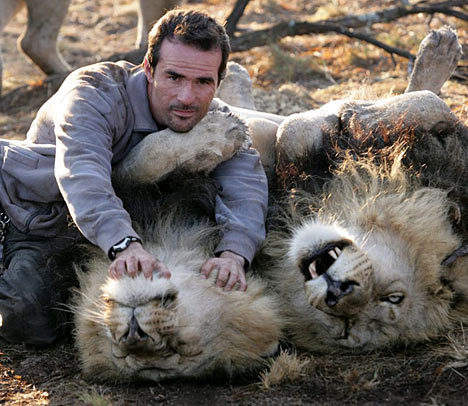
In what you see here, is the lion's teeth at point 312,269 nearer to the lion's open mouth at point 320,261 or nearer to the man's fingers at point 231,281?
the lion's open mouth at point 320,261

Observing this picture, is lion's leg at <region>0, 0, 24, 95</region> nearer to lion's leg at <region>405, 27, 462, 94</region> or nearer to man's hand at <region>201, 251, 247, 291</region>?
lion's leg at <region>405, 27, 462, 94</region>

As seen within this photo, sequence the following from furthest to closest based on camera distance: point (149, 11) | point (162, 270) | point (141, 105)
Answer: point (149, 11) → point (141, 105) → point (162, 270)

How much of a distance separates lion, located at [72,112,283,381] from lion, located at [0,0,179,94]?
4.63 metres

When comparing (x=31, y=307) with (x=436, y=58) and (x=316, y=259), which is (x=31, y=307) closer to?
(x=316, y=259)

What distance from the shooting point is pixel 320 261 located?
291cm

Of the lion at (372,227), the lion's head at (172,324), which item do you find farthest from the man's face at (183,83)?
the lion's head at (172,324)

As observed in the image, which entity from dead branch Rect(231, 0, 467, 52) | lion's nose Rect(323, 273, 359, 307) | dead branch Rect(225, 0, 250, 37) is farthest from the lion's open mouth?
dead branch Rect(225, 0, 250, 37)

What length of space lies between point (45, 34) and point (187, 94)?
4.79 meters

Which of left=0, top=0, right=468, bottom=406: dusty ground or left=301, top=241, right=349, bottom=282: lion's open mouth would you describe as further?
left=301, top=241, right=349, bottom=282: lion's open mouth

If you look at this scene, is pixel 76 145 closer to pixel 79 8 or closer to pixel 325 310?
pixel 325 310

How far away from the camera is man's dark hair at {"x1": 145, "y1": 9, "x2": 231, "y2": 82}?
354 cm

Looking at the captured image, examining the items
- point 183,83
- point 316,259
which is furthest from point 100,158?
point 316,259

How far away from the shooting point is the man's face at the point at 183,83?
355cm

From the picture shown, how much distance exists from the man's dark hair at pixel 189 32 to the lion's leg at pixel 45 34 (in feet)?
14.4
